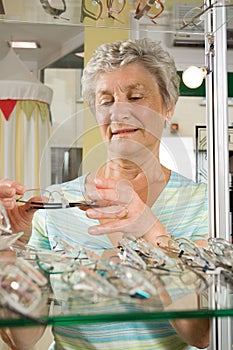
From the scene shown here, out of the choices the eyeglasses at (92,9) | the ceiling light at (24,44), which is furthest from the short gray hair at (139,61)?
the eyeglasses at (92,9)

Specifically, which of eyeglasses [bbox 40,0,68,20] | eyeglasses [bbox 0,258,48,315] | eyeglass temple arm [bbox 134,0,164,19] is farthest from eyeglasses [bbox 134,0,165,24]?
eyeglasses [bbox 0,258,48,315]

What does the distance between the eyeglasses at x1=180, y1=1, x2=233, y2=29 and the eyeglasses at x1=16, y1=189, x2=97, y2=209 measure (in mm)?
324

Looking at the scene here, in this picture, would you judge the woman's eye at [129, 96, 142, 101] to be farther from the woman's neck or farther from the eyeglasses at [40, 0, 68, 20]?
the eyeglasses at [40, 0, 68, 20]

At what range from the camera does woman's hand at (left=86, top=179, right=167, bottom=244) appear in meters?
1.01

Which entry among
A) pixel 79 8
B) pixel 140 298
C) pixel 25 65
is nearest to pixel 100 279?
pixel 140 298

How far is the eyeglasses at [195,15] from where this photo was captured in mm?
958

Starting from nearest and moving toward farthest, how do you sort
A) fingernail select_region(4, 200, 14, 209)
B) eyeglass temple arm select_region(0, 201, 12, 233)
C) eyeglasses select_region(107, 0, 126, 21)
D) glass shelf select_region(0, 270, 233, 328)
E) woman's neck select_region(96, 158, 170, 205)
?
glass shelf select_region(0, 270, 233, 328)
eyeglass temple arm select_region(0, 201, 12, 233)
eyeglasses select_region(107, 0, 126, 21)
fingernail select_region(4, 200, 14, 209)
woman's neck select_region(96, 158, 170, 205)

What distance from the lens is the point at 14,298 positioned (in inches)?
19.3

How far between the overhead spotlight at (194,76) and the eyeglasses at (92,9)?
27 cm

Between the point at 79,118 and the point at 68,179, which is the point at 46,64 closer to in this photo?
the point at 79,118

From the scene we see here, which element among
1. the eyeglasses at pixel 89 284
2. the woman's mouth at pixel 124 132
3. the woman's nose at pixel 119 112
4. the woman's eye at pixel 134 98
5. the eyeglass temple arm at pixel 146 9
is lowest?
the eyeglasses at pixel 89 284

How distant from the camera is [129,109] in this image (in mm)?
1163

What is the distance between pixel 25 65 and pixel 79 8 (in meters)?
0.32

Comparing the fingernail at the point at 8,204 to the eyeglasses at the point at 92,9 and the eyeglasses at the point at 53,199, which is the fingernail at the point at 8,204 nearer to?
the eyeglasses at the point at 53,199
